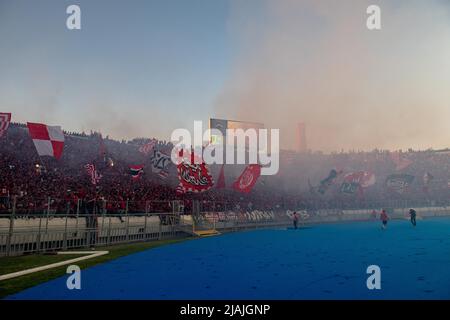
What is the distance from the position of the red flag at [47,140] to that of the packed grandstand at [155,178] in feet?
8.81

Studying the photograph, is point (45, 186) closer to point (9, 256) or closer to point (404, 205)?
point (9, 256)

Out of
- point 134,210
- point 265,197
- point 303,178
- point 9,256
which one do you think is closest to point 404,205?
point 265,197

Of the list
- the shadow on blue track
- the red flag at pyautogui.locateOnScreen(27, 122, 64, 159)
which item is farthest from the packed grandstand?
the shadow on blue track

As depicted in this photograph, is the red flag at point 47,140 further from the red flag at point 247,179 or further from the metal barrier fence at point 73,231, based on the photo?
the red flag at point 247,179

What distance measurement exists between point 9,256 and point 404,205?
159 feet

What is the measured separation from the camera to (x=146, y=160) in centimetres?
4412

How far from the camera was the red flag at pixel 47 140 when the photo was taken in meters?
19.2

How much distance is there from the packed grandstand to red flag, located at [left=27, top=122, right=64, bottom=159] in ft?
8.81

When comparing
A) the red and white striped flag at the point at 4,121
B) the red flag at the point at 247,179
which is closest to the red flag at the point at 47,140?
the red and white striped flag at the point at 4,121

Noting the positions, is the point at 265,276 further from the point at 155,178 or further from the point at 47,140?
the point at 155,178

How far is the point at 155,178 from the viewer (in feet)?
128

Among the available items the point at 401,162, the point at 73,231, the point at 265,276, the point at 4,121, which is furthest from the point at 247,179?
the point at 401,162

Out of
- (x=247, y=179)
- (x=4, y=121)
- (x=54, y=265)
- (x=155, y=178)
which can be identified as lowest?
(x=54, y=265)

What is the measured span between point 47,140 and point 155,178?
64.4 ft
